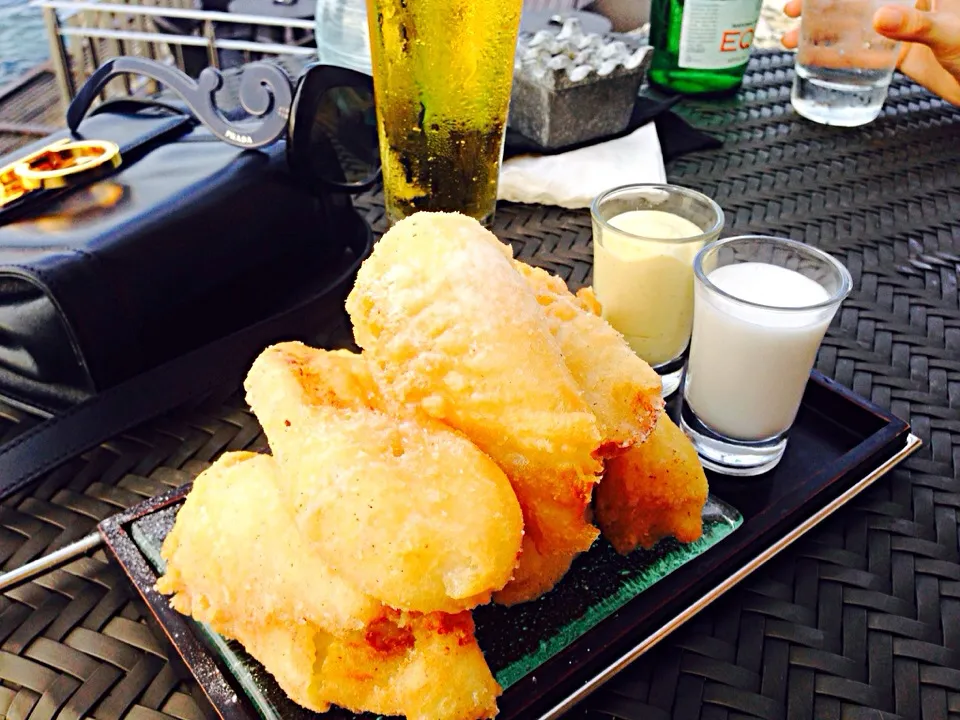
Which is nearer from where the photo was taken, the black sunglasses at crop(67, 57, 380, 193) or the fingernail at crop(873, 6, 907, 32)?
the black sunglasses at crop(67, 57, 380, 193)

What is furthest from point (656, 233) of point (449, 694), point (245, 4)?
point (245, 4)

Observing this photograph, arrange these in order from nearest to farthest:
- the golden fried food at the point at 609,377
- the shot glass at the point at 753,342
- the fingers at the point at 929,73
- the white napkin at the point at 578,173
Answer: the golden fried food at the point at 609,377 < the shot glass at the point at 753,342 < the white napkin at the point at 578,173 < the fingers at the point at 929,73

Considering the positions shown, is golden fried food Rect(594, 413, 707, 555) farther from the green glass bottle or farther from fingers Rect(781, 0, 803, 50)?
fingers Rect(781, 0, 803, 50)

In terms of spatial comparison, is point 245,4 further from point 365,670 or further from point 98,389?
point 365,670

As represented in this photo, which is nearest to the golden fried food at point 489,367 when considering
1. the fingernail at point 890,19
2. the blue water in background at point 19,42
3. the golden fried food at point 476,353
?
the golden fried food at point 476,353

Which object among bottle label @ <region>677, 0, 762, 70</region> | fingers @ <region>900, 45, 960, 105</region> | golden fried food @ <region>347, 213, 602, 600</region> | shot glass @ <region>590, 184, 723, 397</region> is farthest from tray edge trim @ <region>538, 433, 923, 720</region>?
fingers @ <region>900, 45, 960, 105</region>

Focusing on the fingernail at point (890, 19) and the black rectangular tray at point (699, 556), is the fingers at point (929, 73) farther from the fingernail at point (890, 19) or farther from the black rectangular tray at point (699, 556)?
the black rectangular tray at point (699, 556)
